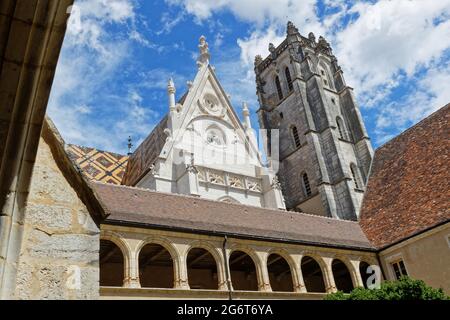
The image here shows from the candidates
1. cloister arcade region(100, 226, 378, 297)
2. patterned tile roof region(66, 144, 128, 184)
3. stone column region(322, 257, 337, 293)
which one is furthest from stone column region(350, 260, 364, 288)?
patterned tile roof region(66, 144, 128, 184)

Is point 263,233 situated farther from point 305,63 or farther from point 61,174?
point 305,63

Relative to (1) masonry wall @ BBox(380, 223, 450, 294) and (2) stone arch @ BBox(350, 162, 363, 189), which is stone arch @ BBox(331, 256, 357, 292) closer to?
(1) masonry wall @ BBox(380, 223, 450, 294)

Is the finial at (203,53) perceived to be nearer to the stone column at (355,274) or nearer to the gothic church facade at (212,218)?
the gothic church facade at (212,218)

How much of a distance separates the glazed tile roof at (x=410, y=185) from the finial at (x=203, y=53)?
997 centimetres

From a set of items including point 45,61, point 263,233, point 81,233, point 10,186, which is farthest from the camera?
point 263,233

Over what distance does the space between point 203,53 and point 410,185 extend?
501 inches

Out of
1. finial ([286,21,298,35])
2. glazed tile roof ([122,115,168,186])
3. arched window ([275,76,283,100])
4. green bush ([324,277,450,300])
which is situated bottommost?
green bush ([324,277,450,300])

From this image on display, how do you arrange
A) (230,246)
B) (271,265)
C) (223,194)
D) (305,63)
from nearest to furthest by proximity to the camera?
(230,246) < (271,265) < (223,194) < (305,63)

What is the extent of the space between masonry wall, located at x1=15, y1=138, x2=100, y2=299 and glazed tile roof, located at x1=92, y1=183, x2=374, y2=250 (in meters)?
7.49

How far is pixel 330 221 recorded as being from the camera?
55.3ft

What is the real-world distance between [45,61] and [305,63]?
31.0 meters

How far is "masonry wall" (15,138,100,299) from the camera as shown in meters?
2.72
